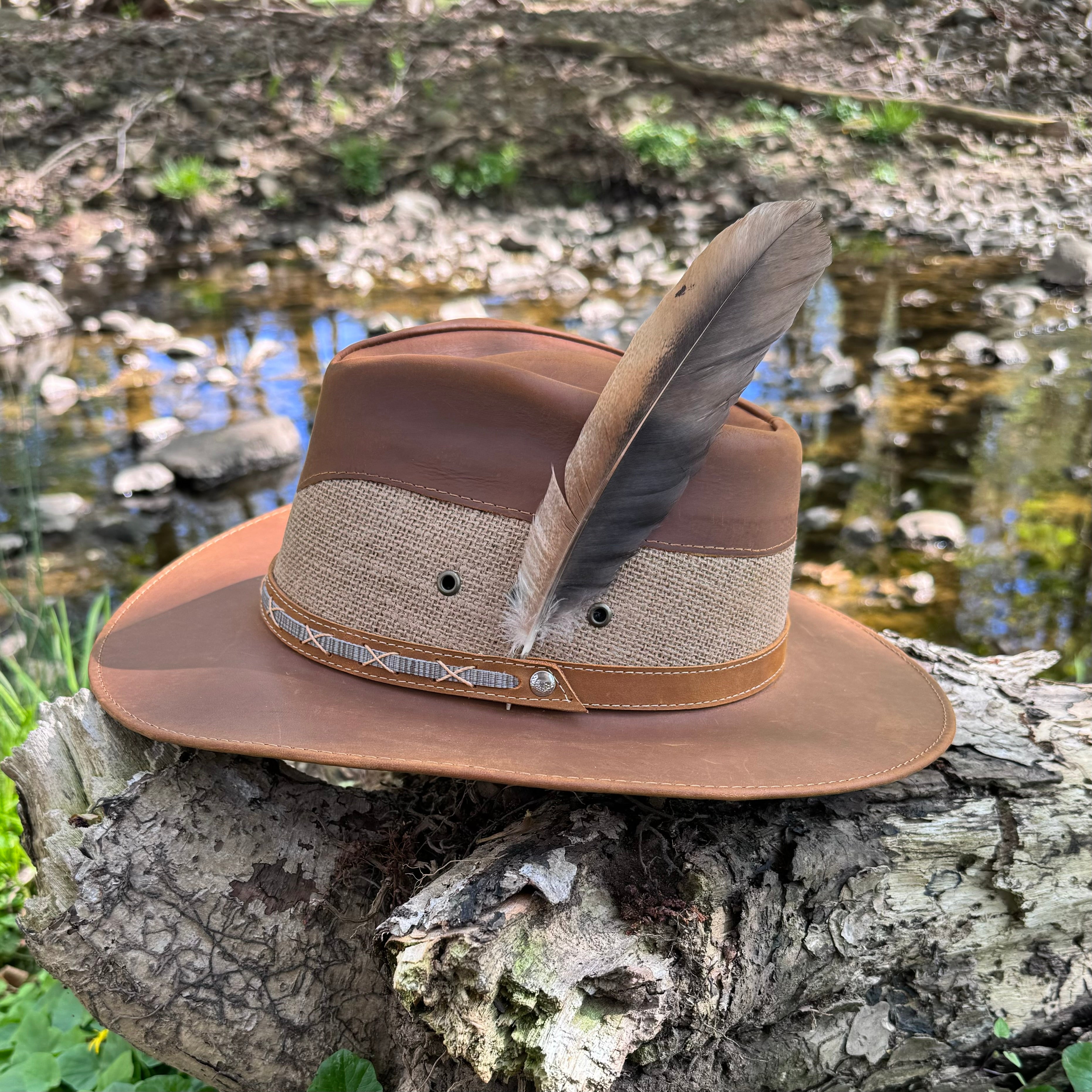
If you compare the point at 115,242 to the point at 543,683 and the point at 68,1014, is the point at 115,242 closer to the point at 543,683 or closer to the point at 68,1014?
the point at 68,1014

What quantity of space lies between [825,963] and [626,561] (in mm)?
842

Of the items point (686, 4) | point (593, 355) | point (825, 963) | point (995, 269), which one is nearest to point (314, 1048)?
point (825, 963)

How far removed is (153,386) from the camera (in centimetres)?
733

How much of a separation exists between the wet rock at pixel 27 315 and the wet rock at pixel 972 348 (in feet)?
24.9

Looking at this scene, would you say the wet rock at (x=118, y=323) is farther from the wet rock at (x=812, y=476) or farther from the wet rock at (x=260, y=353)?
the wet rock at (x=812, y=476)

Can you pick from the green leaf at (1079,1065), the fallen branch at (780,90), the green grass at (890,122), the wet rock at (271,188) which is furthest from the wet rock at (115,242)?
the green leaf at (1079,1065)

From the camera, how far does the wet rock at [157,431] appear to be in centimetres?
636

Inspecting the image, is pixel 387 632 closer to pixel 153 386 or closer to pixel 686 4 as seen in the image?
pixel 153 386

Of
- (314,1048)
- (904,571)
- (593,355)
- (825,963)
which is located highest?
(593,355)

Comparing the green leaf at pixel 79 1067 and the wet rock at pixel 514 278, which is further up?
the green leaf at pixel 79 1067

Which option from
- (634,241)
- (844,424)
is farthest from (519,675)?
(634,241)

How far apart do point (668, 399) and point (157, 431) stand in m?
5.55

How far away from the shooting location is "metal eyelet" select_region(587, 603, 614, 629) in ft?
5.84

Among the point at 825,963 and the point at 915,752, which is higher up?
the point at 915,752
